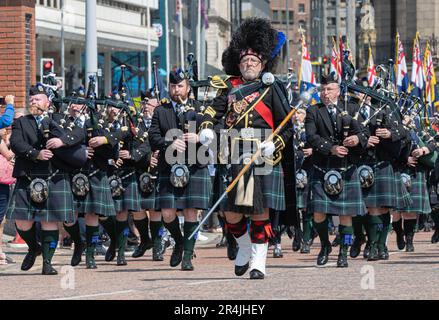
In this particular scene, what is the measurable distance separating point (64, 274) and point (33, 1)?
929cm

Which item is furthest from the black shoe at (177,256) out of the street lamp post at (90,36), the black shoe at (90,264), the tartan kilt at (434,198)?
the street lamp post at (90,36)

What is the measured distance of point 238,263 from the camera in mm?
13609

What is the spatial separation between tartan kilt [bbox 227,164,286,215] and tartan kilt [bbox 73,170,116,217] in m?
3.18

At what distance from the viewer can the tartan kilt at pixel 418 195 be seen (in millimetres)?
19373

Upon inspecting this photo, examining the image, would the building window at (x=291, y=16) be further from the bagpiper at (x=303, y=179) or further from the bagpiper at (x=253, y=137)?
the bagpiper at (x=253, y=137)

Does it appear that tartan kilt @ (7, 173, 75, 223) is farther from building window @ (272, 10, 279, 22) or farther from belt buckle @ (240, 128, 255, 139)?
building window @ (272, 10, 279, 22)

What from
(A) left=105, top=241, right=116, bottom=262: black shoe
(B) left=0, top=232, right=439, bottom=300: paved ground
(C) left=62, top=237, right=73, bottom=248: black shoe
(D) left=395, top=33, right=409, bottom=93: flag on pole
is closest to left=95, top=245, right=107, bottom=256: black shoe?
(C) left=62, top=237, right=73, bottom=248: black shoe

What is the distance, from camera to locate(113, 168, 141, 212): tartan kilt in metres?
17.7

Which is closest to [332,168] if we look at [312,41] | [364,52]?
[364,52]

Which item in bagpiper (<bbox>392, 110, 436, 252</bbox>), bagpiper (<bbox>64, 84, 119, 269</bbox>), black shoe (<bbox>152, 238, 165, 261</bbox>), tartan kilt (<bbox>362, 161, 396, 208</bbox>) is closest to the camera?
bagpiper (<bbox>64, 84, 119, 269</bbox>)

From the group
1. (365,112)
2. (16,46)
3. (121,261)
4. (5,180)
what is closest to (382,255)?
(365,112)

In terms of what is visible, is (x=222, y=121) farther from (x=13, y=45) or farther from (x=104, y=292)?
(x=13, y=45)

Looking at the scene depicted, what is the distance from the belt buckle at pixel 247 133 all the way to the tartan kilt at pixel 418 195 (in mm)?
6040

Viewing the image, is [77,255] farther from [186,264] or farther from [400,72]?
[400,72]
